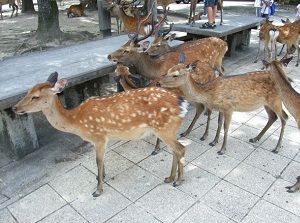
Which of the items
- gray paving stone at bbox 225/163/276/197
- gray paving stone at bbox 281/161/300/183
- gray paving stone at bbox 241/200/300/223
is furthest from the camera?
gray paving stone at bbox 281/161/300/183

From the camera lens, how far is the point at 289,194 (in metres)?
2.85

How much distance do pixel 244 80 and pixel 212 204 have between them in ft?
5.15

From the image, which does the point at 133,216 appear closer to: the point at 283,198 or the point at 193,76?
the point at 283,198

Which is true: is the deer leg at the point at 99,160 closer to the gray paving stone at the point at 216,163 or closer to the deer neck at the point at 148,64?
the gray paving stone at the point at 216,163

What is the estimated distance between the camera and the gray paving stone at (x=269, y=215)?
2.54 m

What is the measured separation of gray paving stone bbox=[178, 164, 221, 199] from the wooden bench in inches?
68.8

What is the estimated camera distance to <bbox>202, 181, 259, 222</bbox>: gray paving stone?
263 cm

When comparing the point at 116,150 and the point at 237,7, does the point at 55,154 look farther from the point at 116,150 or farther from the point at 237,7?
the point at 237,7

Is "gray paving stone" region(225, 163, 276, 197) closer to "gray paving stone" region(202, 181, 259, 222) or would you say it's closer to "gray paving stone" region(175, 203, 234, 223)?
"gray paving stone" region(202, 181, 259, 222)

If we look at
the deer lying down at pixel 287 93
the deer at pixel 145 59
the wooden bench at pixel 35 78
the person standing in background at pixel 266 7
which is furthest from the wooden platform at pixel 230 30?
the deer lying down at pixel 287 93

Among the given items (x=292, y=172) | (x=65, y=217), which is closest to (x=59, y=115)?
(x=65, y=217)

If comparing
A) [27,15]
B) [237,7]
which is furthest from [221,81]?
[237,7]

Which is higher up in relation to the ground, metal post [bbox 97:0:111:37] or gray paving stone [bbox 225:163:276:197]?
metal post [bbox 97:0:111:37]

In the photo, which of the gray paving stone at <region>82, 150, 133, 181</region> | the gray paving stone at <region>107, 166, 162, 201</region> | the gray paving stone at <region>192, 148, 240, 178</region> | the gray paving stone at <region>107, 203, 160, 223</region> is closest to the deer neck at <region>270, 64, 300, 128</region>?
the gray paving stone at <region>192, 148, 240, 178</region>
